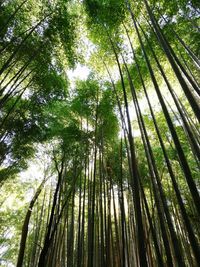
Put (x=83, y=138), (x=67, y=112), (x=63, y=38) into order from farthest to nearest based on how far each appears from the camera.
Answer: (x=67, y=112) < (x=83, y=138) < (x=63, y=38)

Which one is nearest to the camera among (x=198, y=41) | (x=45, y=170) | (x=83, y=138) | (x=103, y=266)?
(x=103, y=266)

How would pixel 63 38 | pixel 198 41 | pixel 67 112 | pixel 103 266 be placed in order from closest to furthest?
pixel 103 266, pixel 198 41, pixel 63 38, pixel 67 112

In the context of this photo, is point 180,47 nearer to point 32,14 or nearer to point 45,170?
point 32,14

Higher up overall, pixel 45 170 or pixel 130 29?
pixel 130 29

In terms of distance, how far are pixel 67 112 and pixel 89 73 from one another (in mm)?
1508

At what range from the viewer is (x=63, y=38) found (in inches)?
249

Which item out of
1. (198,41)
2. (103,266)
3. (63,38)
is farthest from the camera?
(63,38)

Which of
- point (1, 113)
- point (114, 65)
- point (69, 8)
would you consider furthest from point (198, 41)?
point (1, 113)

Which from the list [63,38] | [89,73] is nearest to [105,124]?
[89,73]

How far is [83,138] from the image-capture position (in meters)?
6.95

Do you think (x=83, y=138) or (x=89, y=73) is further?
(x=89, y=73)

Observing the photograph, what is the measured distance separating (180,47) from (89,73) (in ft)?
9.67

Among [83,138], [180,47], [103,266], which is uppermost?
[180,47]

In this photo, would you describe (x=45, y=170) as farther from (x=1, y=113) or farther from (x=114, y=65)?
Result: (x=114, y=65)
